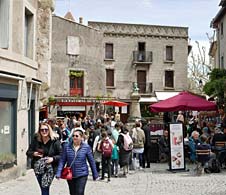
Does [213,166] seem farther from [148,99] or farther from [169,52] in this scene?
[169,52]

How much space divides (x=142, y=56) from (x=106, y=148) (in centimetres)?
3308

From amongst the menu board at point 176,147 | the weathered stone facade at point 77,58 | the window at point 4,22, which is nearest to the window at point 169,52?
the weathered stone facade at point 77,58

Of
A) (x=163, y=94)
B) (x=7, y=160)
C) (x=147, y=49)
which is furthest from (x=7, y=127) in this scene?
(x=147, y=49)

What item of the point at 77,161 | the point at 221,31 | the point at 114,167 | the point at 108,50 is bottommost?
the point at 114,167

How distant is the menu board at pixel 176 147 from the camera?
15.1m

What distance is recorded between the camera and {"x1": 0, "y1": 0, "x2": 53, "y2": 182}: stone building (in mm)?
13250

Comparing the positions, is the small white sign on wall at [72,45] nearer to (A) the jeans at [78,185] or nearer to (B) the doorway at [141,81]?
(B) the doorway at [141,81]

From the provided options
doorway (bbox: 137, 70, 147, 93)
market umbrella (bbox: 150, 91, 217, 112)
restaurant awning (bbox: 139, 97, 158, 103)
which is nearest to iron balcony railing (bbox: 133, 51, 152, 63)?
doorway (bbox: 137, 70, 147, 93)

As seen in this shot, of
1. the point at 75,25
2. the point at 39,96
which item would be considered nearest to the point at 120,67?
the point at 75,25

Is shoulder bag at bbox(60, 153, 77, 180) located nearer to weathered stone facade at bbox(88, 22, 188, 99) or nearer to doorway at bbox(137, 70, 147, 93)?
weathered stone facade at bbox(88, 22, 188, 99)

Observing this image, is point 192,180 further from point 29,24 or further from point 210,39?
point 210,39

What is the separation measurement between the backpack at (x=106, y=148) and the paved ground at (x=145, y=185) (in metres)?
0.79

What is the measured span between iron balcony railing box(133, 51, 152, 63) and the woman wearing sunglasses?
122ft

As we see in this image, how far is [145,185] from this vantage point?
1234cm
